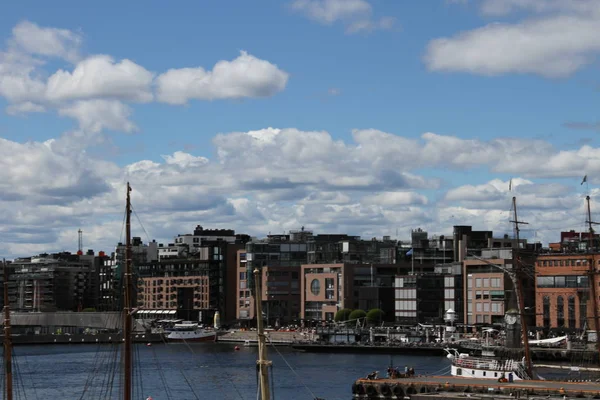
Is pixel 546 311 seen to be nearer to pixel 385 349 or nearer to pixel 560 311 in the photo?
pixel 560 311

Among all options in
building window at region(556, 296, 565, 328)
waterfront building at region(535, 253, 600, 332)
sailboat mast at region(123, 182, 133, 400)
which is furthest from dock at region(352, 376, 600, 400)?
building window at region(556, 296, 565, 328)

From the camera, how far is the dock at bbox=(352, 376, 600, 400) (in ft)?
284

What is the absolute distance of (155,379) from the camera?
461ft

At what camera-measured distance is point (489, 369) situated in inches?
4092

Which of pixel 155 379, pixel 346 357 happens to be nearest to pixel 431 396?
pixel 155 379

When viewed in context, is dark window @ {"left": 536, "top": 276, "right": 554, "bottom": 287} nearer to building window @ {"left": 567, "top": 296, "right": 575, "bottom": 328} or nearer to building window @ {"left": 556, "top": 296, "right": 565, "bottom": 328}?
building window @ {"left": 556, "top": 296, "right": 565, "bottom": 328}

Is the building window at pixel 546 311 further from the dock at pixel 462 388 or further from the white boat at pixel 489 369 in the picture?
the dock at pixel 462 388

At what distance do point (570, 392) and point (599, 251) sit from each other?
108881 millimetres

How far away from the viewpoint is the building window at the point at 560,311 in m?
191

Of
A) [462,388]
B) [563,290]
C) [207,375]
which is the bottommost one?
[207,375]

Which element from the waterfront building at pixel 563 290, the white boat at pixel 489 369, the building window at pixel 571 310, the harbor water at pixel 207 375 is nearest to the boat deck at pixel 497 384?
the white boat at pixel 489 369

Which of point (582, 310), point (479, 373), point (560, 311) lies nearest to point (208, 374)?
point (479, 373)

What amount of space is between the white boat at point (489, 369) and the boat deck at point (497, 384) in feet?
3.55

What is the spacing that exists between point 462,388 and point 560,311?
Answer: 102828 mm
